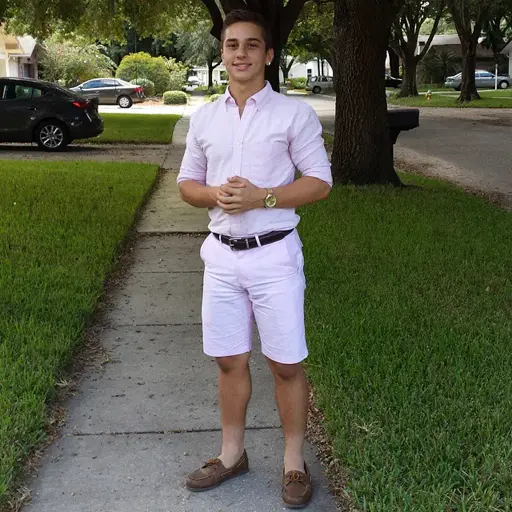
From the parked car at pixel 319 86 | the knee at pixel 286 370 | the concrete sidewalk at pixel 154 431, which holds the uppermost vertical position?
the knee at pixel 286 370

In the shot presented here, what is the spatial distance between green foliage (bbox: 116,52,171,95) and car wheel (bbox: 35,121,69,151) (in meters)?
34.0

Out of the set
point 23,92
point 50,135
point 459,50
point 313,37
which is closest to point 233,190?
point 50,135

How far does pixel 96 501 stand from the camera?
11.0 feet

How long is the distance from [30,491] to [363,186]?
344 inches

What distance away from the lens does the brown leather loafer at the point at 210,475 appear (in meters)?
3.41

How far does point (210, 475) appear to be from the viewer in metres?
3.42

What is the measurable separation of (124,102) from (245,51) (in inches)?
1542

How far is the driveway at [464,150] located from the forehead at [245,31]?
928 centimetres

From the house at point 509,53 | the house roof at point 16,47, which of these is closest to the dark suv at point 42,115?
the house roof at point 16,47

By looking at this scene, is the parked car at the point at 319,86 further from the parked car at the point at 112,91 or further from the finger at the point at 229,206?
the finger at the point at 229,206

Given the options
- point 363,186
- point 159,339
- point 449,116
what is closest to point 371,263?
point 159,339

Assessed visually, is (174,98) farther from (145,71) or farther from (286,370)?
(286,370)

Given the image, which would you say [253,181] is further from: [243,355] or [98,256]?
[98,256]

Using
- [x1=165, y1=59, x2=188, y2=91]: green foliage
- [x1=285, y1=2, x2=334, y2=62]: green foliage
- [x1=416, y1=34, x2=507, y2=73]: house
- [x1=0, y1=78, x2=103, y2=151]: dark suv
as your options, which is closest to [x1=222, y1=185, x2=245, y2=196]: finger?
[x1=0, y1=78, x2=103, y2=151]: dark suv
